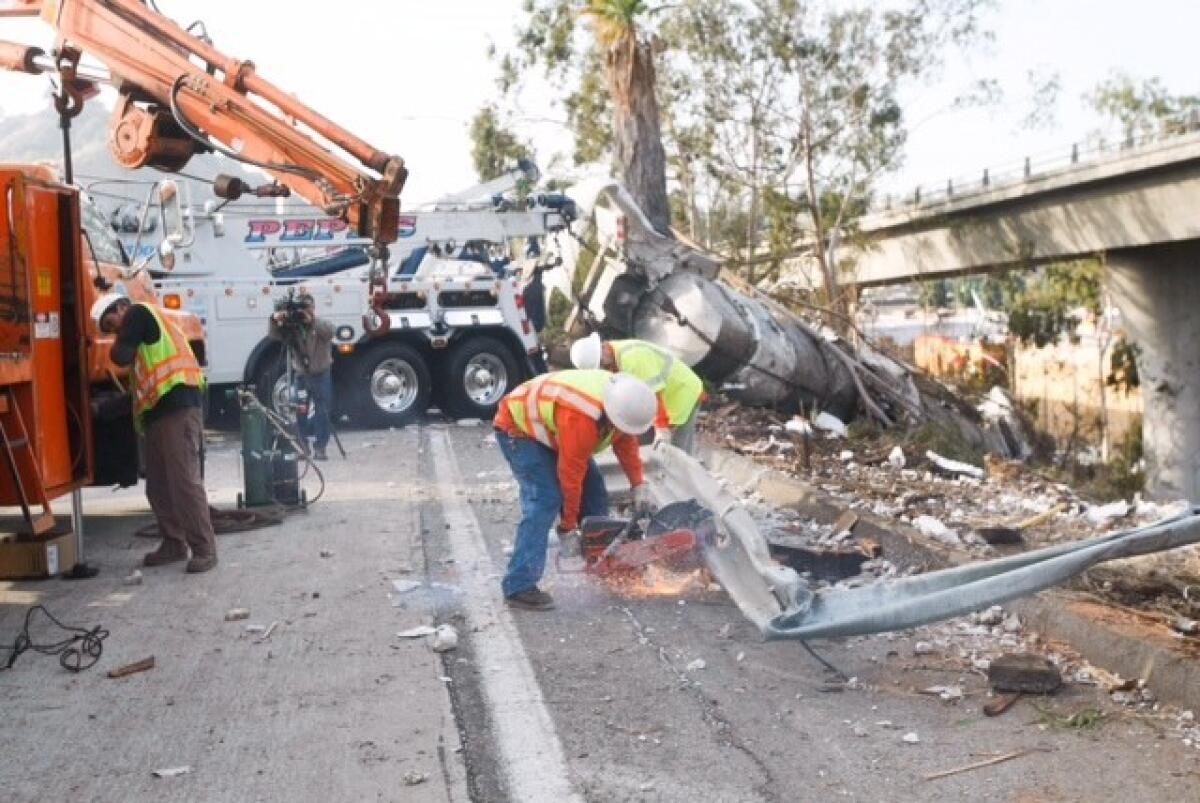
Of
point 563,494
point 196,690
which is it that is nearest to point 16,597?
point 196,690

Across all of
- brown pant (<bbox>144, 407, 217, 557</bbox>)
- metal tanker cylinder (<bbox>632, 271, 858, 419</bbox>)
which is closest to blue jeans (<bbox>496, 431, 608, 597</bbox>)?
brown pant (<bbox>144, 407, 217, 557</bbox>)

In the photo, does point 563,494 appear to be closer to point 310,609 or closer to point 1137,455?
point 310,609

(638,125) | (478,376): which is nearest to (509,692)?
(478,376)

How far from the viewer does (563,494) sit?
7184 mm

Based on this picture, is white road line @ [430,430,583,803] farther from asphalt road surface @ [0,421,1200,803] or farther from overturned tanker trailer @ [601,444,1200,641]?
overturned tanker trailer @ [601,444,1200,641]

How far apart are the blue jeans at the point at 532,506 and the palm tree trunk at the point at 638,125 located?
43.7ft

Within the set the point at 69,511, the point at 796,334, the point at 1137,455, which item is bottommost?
the point at 1137,455

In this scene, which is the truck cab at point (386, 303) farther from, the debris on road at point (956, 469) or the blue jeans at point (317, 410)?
the debris on road at point (956, 469)

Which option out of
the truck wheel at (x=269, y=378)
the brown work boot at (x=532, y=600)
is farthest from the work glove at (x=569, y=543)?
the truck wheel at (x=269, y=378)

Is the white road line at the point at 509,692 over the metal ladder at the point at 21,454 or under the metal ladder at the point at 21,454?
under

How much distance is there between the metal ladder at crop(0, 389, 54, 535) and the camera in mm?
7184

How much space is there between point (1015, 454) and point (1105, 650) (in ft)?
43.4

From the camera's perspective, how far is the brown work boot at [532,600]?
23.2ft

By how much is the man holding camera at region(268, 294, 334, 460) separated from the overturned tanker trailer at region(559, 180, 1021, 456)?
3998mm
